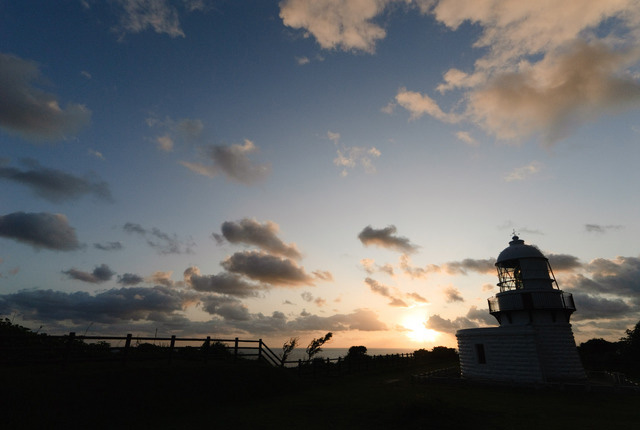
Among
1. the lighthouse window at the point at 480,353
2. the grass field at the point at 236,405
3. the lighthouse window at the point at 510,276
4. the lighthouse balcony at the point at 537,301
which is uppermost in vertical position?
the lighthouse window at the point at 510,276

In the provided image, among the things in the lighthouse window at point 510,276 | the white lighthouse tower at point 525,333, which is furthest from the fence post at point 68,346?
the lighthouse window at point 510,276

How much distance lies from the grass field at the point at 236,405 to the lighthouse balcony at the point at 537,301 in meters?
6.24

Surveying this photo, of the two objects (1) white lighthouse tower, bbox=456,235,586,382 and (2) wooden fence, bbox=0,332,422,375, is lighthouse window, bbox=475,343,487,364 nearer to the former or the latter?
(1) white lighthouse tower, bbox=456,235,586,382

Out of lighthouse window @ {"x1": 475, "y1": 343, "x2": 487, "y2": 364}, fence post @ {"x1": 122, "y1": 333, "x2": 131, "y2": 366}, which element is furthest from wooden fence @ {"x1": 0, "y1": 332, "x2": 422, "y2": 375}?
lighthouse window @ {"x1": 475, "y1": 343, "x2": 487, "y2": 364}

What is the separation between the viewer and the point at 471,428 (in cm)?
1034

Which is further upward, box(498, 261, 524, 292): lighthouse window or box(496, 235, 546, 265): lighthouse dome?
box(496, 235, 546, 265): lighthouse dome

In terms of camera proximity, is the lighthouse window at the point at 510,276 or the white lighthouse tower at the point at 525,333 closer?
the white lighthouse tower at the point at 525,333

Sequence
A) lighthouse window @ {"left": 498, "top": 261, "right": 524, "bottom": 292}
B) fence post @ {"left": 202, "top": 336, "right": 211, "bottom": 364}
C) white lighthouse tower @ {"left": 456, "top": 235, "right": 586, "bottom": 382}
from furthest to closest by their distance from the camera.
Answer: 1. lighthouse window @ {"left": 498, "top": 261, "right": 524, "bottom": 292}
2. white lighthouse tower @ {"left": 456, "top": 235, "right": 586, "bottom": 382}
3. fence post @ {"left": 202, "top": 336, "right": 211, "bottom": 364}

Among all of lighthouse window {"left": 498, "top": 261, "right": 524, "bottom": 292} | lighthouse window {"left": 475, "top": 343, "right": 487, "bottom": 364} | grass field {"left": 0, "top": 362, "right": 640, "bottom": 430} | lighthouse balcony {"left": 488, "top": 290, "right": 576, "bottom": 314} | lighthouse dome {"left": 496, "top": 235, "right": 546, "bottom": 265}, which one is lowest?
grass field {"left": 0, "top": 362, "right": 640, "bottom": 430}

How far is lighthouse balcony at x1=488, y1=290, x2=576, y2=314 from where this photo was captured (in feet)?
74.8

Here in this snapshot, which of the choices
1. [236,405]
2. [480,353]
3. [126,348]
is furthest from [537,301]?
[126,348]

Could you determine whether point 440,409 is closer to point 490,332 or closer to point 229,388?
point 229,388

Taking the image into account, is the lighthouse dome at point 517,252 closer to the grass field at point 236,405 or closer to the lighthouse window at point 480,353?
the lighthouse window at point 480,353

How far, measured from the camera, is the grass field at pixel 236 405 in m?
10.5
